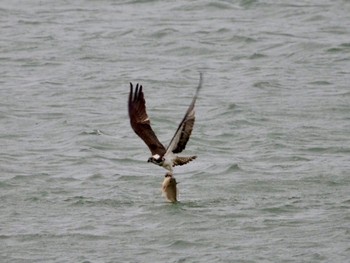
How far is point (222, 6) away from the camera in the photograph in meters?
25.5

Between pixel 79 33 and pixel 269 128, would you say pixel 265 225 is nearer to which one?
pixel 269 128

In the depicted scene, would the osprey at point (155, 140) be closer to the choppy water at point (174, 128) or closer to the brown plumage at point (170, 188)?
the brown plumage at point (170, 188)

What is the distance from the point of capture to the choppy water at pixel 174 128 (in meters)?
12.4

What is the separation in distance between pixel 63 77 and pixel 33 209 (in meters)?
7.46

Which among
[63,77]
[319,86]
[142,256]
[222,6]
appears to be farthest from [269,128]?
[222,6]

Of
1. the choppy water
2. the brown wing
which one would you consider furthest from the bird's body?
the choppy water

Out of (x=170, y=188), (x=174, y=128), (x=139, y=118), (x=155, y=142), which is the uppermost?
(x=139, y=118)

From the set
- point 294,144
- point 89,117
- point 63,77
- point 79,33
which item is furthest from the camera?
point 79,33

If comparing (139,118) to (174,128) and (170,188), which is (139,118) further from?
(174,128)

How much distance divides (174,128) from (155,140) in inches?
194

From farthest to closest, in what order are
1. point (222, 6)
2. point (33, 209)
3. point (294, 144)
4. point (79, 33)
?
point (222, 6) → point (79, 33) → point (294, 144) → point (33, 209)

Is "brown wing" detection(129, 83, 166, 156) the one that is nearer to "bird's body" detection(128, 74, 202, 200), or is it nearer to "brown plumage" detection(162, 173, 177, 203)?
"bird's body" detection(128, 74, 202, 200)

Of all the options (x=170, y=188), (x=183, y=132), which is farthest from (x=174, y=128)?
(x=183, y=132)

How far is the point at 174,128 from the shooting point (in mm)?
17812
